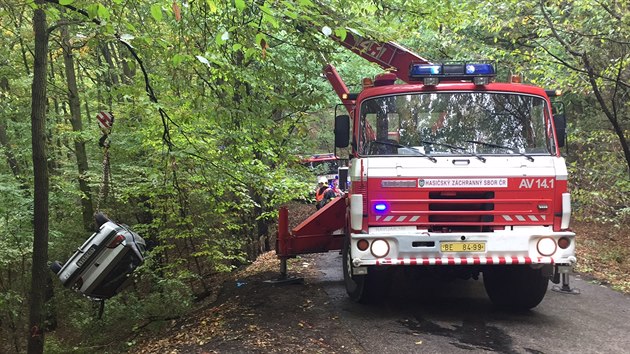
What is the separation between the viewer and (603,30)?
31.0 ft

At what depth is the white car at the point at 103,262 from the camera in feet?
18.0

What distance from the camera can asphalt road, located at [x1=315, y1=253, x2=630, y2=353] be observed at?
5109 mm

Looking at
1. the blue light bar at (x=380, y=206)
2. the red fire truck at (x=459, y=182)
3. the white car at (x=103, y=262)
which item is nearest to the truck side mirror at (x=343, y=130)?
the red fire truck at (x=459, y=182)

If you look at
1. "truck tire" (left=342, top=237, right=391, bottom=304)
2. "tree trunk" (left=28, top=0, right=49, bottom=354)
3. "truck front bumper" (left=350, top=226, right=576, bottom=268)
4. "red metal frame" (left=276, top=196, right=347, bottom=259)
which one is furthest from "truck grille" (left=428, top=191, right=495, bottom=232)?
"tree trunk" (left=28, top=0, right=49, bottom=354)

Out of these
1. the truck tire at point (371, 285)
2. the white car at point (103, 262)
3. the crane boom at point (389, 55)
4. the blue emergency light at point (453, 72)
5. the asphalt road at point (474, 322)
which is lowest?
the asphalt road at point (474, 322)

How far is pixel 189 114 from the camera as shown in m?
7.15

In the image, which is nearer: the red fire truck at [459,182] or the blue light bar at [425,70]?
the red fire truck at [459,182]

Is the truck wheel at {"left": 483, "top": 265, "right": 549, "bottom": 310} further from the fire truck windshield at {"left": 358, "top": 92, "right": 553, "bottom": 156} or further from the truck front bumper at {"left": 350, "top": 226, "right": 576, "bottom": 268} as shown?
the fire truck windshield at {"left": 358, "top": 92, "right": 553, "bottom": 156}

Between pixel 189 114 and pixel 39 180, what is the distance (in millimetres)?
2303

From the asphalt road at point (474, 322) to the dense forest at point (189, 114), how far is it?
225 cm

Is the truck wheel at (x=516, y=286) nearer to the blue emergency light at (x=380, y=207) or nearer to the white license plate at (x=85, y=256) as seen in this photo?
the blue emergency light at (x=380, y=207)

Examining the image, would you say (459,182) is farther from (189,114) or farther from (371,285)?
(189,114)

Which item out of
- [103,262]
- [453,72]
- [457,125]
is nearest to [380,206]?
[457,125]

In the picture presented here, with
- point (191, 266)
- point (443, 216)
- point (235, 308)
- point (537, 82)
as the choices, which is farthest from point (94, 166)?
point (537, 82)
